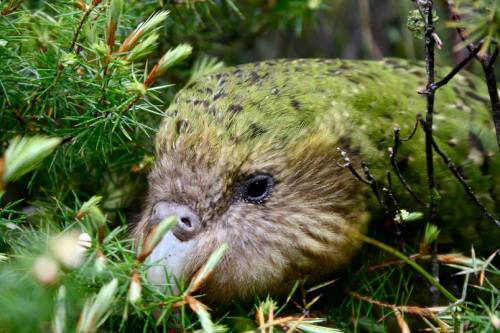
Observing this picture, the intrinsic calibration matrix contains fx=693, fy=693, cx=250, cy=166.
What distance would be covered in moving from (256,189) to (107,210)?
0.53m

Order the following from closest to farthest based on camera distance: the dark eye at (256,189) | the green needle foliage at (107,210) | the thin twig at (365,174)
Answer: the green needle foliage at (107,210) → the thin twig at (365,174) → the dark eye at (256,189)

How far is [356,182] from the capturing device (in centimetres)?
157

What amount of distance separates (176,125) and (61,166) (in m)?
0.28

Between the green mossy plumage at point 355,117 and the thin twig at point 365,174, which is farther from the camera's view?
the green mossy plumage at point 355,117

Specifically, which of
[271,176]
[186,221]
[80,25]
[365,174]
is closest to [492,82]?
[365,174]

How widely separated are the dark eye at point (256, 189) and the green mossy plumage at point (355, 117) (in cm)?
7

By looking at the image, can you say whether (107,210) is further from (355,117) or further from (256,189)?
(355,117)

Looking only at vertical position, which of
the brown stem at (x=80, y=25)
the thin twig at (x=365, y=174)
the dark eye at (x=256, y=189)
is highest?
the brown stem at (x=80, y=25)

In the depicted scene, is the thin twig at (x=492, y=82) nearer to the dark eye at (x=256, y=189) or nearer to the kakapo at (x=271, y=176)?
the kakapo at (x=271, y=176)

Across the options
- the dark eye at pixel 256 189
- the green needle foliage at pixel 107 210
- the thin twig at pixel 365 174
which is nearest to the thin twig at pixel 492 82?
the green needle foliage at pixel 107 210

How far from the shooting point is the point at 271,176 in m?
1.51

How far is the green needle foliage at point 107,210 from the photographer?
1.07m

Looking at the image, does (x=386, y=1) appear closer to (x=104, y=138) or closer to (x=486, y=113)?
(x=486, y=113)

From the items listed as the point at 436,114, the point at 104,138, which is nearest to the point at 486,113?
the point at 436,114
